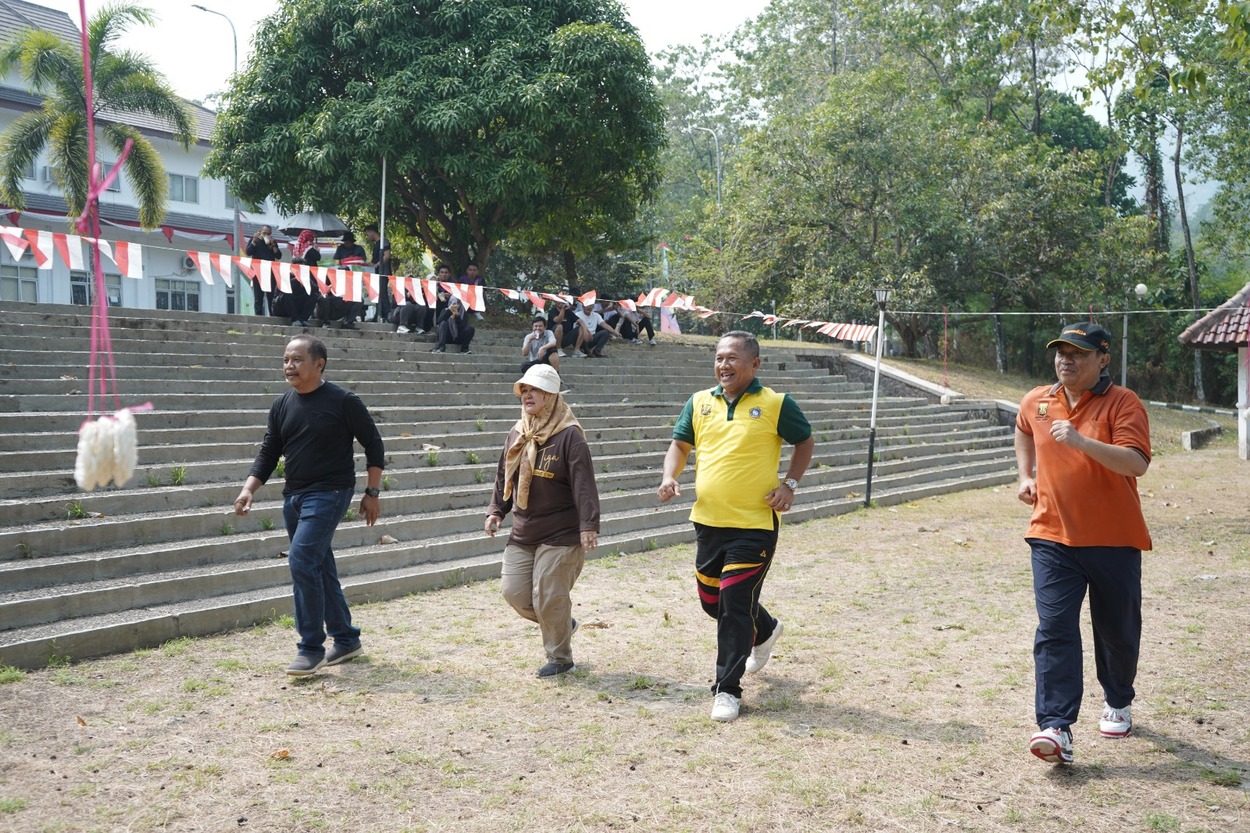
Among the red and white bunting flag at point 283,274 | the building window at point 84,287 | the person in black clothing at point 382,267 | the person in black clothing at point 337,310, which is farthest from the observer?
the building window at point 84,287

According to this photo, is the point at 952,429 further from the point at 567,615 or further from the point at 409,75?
the point at 567,615

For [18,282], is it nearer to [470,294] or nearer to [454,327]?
[454,327]

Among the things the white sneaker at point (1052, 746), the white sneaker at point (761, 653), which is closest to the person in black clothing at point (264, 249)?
the white sneaker at point (761, 653)

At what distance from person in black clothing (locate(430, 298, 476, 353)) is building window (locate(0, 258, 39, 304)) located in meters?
18.9

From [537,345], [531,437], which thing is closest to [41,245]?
[531,437]

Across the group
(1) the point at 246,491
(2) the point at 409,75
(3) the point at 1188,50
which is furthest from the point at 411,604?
(3) the point at 1188,50

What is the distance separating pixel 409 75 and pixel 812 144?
→ 42.5 ft

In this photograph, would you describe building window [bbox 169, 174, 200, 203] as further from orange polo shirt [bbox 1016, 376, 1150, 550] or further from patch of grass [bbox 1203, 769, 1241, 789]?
patch of grass [bbox 1203, 769, 1241, 789]

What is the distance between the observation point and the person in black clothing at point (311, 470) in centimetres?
599

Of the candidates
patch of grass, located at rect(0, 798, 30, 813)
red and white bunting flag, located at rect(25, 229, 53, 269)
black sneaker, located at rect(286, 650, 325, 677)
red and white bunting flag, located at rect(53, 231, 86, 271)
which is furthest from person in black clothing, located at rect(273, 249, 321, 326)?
patch of grass, located at rect(0, 798, 30, 813)

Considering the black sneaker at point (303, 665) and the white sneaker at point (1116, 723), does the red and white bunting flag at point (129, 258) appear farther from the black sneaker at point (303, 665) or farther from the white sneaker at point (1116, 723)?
the white sneaker at point (1116, 723)

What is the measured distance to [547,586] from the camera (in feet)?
19.7

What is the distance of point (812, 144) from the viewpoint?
97.0ft

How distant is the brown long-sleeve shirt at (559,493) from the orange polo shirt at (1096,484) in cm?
238
